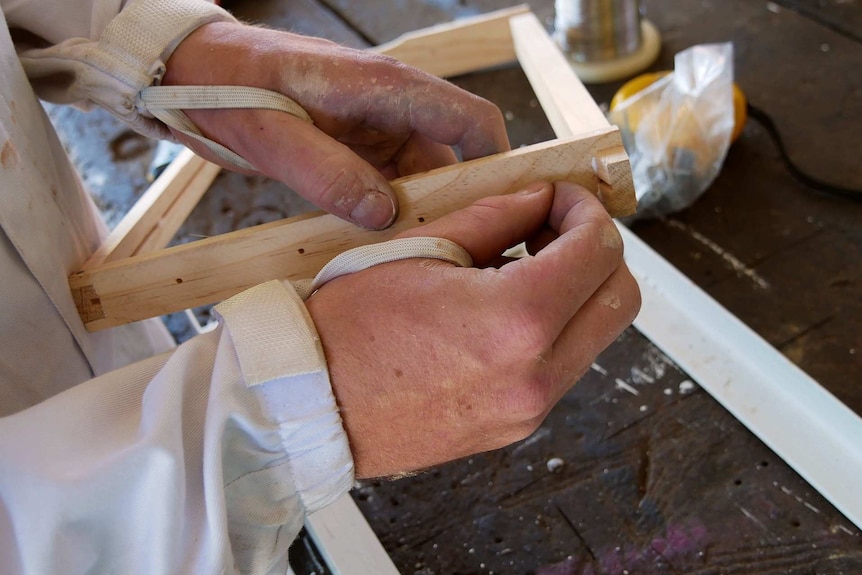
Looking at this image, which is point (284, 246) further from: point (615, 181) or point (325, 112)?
point (615, 181)

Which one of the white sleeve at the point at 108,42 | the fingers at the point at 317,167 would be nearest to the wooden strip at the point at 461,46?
the white sleeve at the point at 108,42

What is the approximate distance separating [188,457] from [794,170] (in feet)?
3.83

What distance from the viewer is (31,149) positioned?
0.81 meters

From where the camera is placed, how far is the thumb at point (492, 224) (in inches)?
27.0

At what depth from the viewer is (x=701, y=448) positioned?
0.94m

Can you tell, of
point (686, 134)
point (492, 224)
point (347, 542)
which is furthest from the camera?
point (686, 134)

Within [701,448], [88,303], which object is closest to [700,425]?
[701,448]

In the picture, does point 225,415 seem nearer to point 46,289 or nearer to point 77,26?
point 46,289

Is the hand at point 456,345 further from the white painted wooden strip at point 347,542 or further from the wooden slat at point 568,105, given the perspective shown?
the white painted wooden strip at point 347,542

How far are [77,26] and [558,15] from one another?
44.4 inches

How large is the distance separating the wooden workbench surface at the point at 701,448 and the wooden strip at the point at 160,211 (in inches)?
17.6

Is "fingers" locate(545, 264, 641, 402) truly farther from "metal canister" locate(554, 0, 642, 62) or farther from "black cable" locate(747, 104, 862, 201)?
"metal canister" locate(554, 0, 642, 62)

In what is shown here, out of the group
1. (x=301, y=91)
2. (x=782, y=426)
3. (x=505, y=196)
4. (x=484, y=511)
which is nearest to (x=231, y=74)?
(x=301, y=91)

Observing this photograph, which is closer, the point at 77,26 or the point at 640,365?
the point at 77,26
